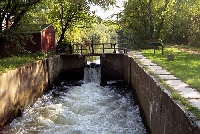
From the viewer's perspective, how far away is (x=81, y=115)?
1275cm

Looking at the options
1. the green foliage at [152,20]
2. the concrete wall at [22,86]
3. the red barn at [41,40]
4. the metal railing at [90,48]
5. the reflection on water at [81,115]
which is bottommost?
the reflection on water at [81,115]

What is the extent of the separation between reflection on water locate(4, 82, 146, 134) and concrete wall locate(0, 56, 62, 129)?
42 centimetres

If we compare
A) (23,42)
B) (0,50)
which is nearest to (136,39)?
(23,42)

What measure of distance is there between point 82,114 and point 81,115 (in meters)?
0.17

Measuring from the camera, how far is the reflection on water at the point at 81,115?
10789mm

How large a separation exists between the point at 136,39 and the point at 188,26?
27.5ft

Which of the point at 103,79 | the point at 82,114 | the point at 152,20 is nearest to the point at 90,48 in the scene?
the point at 152,20

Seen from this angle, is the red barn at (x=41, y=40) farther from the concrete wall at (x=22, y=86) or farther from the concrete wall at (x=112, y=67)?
the concrete wall at (x=112, y=67)

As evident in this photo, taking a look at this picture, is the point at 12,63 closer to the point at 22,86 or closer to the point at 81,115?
the point at 22,86

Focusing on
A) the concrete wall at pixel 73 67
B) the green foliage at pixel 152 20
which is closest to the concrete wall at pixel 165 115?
the concrete wall at pixel 73 67

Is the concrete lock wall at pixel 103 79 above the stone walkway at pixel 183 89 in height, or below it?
below

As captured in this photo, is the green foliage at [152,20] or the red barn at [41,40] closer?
the red barn at [41,40]

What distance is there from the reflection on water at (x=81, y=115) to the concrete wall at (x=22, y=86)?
42 cm

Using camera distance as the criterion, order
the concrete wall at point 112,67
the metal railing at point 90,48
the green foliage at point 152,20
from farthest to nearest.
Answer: the green foliage at point 152,20, the metal railing at point 90,48, the concrete wall at point 112,67
